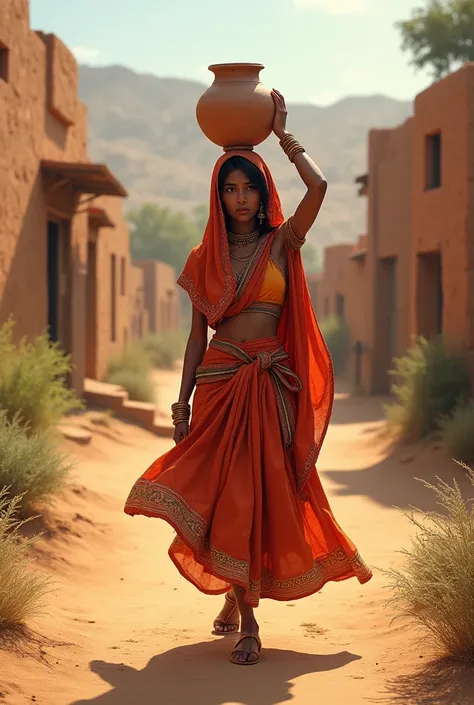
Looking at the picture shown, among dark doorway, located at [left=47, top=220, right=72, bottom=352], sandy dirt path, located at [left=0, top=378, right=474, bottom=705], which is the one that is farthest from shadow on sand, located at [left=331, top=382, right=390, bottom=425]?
sandy dirt path, located at [left=0, top=378, right=474, bottom=705]

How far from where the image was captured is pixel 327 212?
120000 millimetres

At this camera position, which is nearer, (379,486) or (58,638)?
(58,638)

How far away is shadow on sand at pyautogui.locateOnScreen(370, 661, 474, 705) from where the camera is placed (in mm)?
3488

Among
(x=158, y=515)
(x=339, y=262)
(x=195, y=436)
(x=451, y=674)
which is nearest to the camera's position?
(x=451, y=674)

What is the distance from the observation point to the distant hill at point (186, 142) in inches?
4751

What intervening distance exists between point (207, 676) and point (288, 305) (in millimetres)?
1645

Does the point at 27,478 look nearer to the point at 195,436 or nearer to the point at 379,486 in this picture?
the point at 195,436

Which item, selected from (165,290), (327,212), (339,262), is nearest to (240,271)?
(339,262)

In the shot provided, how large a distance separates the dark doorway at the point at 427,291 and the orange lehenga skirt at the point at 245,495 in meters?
9.11

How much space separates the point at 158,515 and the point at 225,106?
5.95ft

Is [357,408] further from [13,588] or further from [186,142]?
[186,142]

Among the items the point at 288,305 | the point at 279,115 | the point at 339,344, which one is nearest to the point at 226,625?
the point at 288,305

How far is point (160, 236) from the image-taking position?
181 ft

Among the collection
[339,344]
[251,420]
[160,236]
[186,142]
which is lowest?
[339,344]
